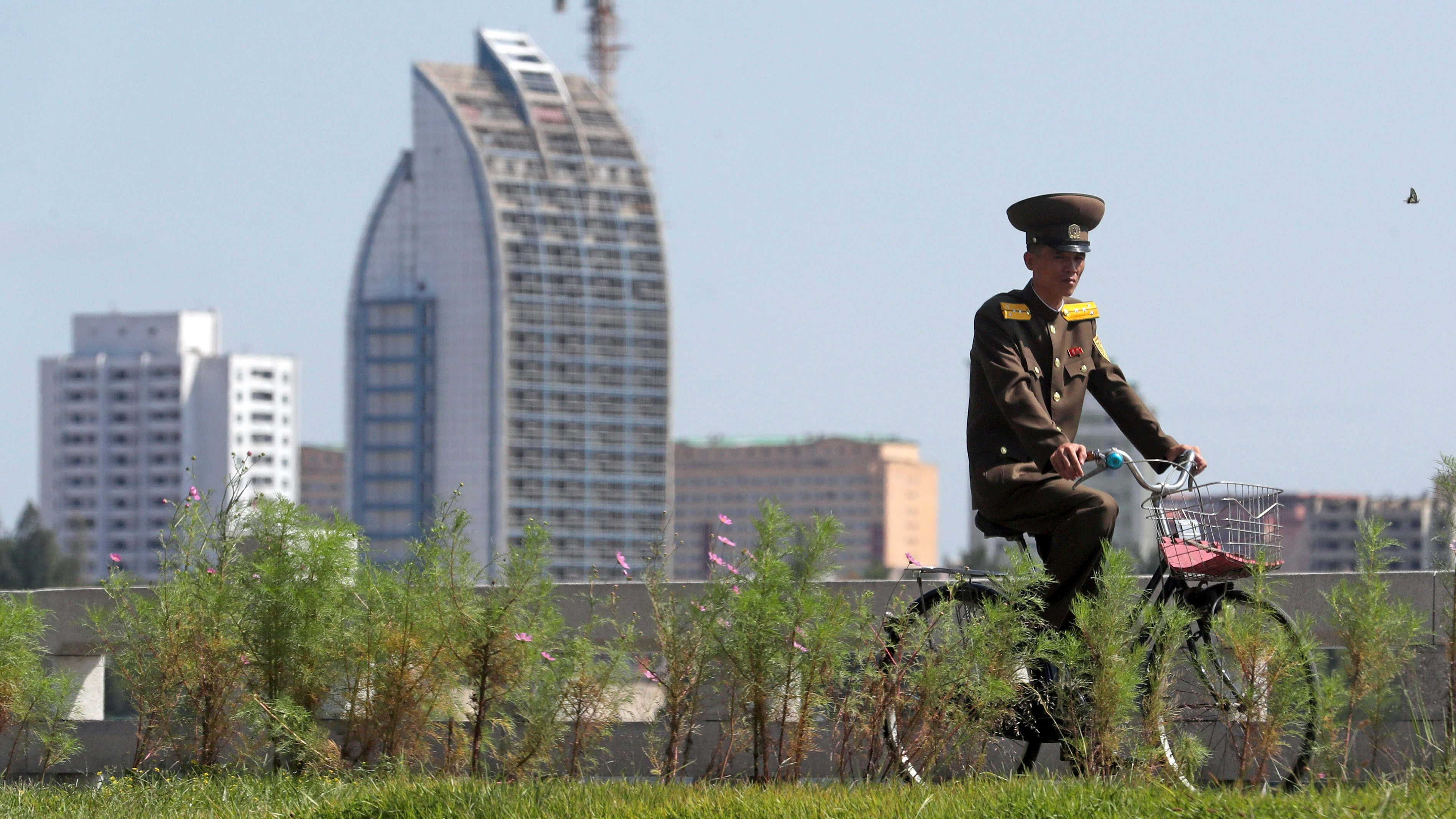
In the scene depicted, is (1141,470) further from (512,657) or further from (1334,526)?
(1334,526)

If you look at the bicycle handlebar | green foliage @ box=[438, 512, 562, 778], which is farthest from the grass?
the bicycle handlebar

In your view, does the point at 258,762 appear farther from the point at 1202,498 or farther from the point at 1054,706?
the point at 1202,498

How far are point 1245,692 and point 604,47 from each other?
17566 cm

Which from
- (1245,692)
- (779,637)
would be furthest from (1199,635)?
(779,637)

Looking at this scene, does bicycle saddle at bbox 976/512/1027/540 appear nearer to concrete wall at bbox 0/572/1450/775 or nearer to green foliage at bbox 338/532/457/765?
concrete wall at bbox 0/572/1450/775

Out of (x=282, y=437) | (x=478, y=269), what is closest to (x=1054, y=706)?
(x=478, y=269)

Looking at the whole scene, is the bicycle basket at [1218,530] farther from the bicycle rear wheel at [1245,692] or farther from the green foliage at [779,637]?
the green foliage at [779,637]

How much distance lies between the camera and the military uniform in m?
6.31

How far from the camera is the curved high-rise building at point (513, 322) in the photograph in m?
162

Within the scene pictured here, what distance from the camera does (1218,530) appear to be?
20.7ft

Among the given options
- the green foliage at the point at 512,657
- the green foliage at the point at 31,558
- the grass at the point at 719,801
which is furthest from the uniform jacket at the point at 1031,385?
the green foliage at the point at 31,558

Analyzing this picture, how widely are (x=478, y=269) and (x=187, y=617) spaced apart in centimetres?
15486

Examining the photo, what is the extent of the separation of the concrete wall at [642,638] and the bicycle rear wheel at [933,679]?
0.20m

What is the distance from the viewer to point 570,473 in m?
169
